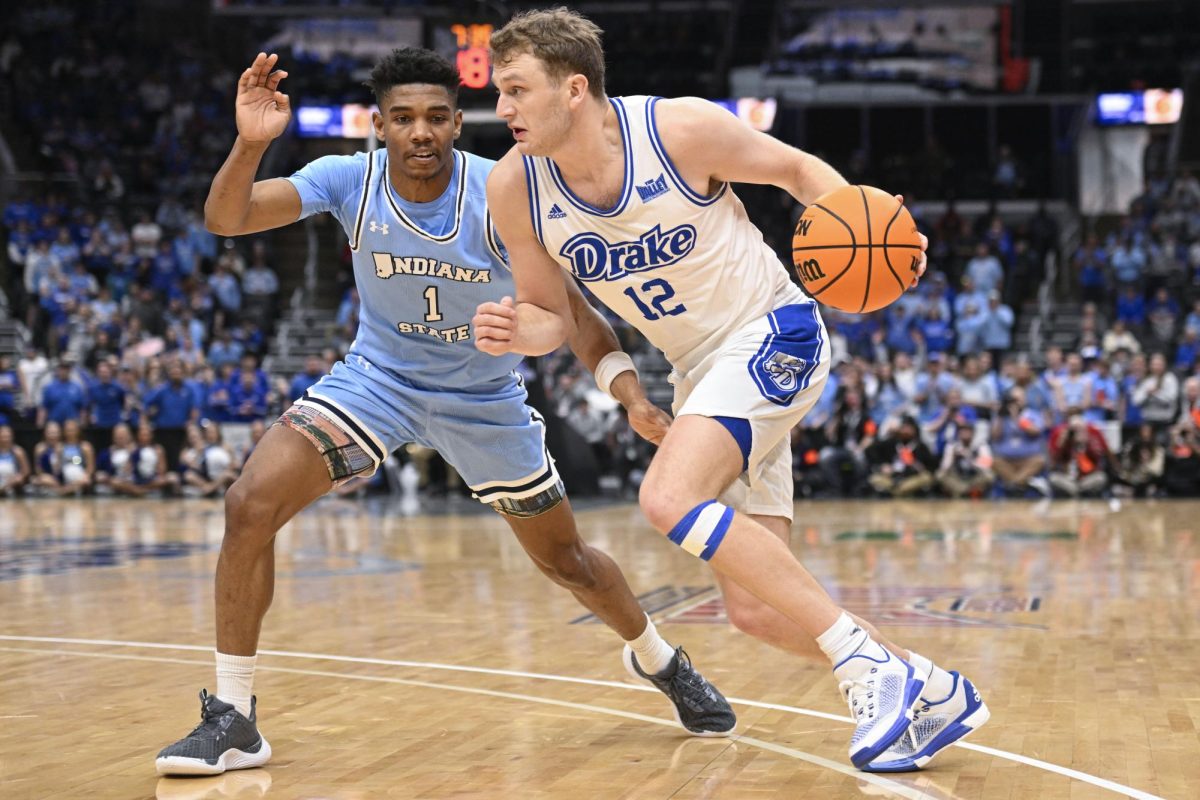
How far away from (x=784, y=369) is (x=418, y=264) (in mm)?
1382

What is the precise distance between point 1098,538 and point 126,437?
13226 millimetres

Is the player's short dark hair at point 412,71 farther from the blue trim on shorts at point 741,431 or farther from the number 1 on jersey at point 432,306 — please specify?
the blue trim on shorts at point 741,431

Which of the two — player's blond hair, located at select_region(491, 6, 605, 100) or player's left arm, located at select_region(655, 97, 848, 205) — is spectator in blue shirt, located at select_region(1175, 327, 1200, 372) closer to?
player's left arm, located at select_region(655, 97, 848, 205)

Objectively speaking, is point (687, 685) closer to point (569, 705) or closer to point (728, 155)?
point (569, 705)

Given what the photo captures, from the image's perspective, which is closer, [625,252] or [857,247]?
[857,247]

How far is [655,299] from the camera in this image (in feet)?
14.9

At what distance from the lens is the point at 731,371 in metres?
4.39

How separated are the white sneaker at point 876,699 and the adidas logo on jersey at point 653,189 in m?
1.47

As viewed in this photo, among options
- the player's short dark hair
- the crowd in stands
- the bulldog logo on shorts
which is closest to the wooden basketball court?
the bulldog logo on shorts

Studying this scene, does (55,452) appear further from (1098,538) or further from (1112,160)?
(1112,160)

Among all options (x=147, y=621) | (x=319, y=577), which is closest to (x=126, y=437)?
(x=319, y=577)

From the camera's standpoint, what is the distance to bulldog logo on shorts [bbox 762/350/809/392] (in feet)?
14.4

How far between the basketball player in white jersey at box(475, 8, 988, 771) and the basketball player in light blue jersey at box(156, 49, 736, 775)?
343 millimetres

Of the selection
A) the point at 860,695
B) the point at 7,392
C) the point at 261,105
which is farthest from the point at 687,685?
the point at 7,392
